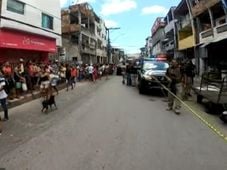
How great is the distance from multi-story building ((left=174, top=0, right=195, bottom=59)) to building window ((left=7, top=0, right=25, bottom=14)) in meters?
20.5

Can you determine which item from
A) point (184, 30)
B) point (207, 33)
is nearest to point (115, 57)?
point (184, 30)

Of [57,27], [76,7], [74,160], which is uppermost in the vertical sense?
[76,7]

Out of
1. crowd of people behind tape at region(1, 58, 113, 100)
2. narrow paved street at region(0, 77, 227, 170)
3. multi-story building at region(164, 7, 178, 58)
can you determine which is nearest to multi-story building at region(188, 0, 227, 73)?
crowd of people behind tape at region(1, 58, 113, 100)

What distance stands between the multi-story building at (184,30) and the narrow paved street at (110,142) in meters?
32.1

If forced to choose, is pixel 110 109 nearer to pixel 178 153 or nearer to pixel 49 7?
pixel 178 153

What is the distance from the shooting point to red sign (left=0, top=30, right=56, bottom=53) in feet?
84.7

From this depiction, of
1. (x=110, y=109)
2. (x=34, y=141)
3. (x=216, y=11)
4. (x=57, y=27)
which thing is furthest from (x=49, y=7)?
(x=34, y=141)

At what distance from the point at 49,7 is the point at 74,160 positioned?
29778mm

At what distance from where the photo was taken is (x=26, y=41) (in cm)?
2917

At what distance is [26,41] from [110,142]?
21289mm

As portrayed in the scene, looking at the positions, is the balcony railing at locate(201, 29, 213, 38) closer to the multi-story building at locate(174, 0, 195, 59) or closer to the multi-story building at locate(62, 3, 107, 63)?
the multi-story building at locate(174, 0, 195, 59)

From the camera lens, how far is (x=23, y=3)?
97.8ft

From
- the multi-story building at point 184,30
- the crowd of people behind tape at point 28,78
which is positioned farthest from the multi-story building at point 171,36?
the crowd of people behind tape at point 28,78

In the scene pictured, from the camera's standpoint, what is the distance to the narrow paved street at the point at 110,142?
24.2ft
